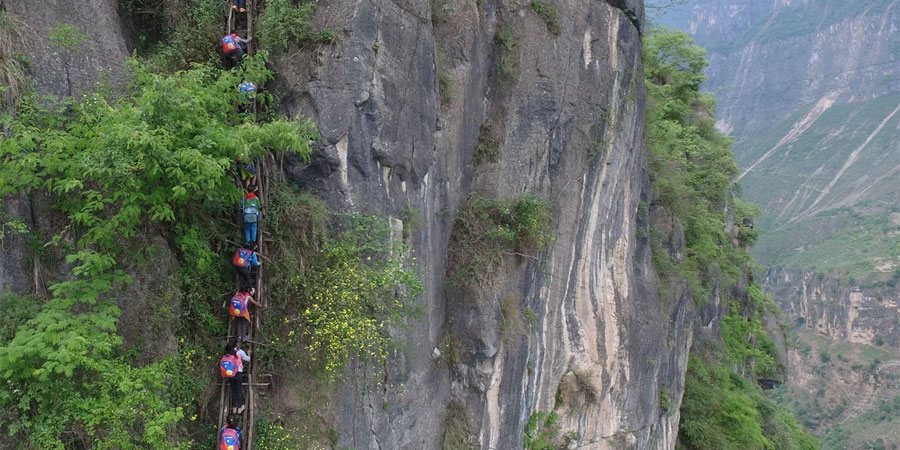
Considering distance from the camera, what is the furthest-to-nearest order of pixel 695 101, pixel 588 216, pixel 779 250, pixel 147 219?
pixel 779 250, pixel 695 101, pixel 588 216, pixel 147 219

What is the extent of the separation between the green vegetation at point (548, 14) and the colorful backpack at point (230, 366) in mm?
8011

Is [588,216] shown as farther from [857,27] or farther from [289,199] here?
[857,27]

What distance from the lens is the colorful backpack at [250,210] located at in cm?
726

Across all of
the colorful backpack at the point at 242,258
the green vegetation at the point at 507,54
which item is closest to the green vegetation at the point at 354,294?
the colorful backpack at the point at 242,258

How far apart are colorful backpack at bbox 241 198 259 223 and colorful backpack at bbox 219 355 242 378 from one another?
5.66 ft

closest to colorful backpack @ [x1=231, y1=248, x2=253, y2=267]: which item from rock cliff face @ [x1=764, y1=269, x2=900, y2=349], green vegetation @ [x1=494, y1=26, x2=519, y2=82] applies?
green vegetation @ [x1=494, y1=26, x2=519, y2=82]

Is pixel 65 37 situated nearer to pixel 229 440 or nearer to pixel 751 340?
pixel 229 440

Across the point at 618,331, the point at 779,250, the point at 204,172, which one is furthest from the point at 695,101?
the point at 779,250

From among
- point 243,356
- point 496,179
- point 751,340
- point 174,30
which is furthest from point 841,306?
point 174,30

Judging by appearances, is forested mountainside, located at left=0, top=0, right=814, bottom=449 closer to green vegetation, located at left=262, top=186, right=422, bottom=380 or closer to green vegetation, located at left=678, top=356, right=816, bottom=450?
green vegetation, located at left=262, top=186, right=422, bottom=380

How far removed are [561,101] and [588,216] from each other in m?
2.46

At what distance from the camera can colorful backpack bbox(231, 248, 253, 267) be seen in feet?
23.7

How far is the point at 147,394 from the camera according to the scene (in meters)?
5.84

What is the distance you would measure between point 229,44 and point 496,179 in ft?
16.1
